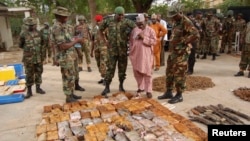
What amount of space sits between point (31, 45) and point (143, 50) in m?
2.62

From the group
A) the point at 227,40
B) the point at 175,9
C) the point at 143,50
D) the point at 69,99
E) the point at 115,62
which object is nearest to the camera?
the point at 175,9

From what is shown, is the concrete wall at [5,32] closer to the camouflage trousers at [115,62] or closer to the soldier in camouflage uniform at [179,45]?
the camouflage trousers at [115,62]

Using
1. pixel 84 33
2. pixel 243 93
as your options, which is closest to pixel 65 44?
pixel 84 33

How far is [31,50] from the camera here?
613 cm

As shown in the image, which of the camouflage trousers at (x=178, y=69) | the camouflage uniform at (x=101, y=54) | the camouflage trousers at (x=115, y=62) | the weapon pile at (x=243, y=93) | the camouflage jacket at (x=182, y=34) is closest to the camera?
the camouflage jacket at (x=182, y=34)

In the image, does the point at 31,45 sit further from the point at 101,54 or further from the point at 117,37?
the point at 117,37

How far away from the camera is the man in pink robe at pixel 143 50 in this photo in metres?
5.34

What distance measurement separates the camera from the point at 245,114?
15.1 feet

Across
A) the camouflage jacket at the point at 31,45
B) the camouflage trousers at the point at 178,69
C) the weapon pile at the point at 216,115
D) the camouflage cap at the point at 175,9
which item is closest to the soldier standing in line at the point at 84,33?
the camouflage jacket at the point at 31,45

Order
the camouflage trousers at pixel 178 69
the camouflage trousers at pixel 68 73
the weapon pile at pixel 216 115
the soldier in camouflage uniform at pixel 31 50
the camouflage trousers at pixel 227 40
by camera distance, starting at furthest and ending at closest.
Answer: the camouflage trousers at pixel 227 40 < the soldier in camouflage uniform at pixel 31 50 < the camouflage trousers at pixel 68 73 < the camouflage trousers at pixel 178 69 < the weapon pile at pixel 216 115

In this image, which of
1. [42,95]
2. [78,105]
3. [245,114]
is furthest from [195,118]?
[42,95]

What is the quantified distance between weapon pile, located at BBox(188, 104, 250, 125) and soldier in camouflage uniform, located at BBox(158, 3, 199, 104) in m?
0.65

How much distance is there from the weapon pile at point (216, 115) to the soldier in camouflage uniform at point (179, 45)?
650mm

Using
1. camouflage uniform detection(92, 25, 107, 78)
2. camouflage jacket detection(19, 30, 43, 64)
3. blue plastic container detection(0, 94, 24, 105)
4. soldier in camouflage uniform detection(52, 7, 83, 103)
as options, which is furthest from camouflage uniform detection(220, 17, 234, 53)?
blue plastic container detection(0, 94, 24, 105)
